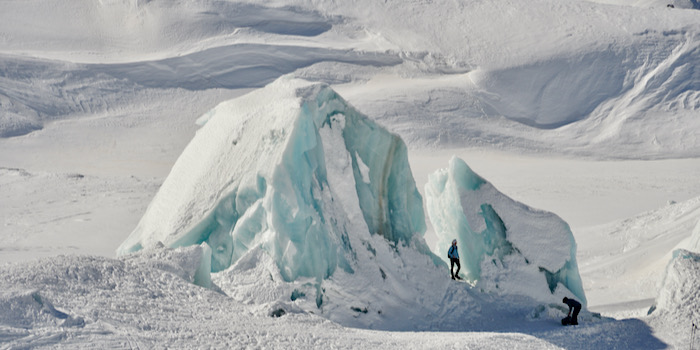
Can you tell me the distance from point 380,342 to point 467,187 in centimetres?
339

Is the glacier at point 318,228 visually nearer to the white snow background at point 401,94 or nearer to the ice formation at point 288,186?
the ice formation at point 288,186

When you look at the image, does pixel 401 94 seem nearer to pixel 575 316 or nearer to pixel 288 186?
pixel 575 316

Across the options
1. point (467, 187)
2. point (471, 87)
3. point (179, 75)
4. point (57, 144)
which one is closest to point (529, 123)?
point (471, 87)

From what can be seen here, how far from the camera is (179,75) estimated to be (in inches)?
1102

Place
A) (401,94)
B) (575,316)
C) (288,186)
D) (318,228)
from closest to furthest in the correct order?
(288,186) → (318,228) → (575,316) → (401,94)

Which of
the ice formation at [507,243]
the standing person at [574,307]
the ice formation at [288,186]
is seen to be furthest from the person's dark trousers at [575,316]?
the ice formation at [288,186]

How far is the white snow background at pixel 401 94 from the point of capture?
746 inches

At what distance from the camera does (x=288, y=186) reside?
937cm

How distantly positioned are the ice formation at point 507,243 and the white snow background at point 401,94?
466cm

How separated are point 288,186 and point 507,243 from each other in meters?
2.90

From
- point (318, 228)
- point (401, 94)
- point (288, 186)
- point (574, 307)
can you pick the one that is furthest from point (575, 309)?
point (401, 94)

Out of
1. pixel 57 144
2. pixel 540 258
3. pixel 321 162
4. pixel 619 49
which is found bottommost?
pixel 57 144

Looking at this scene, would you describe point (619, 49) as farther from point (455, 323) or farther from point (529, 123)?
point (455, 323)

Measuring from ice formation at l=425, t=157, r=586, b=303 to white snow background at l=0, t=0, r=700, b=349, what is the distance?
15.3 feet
